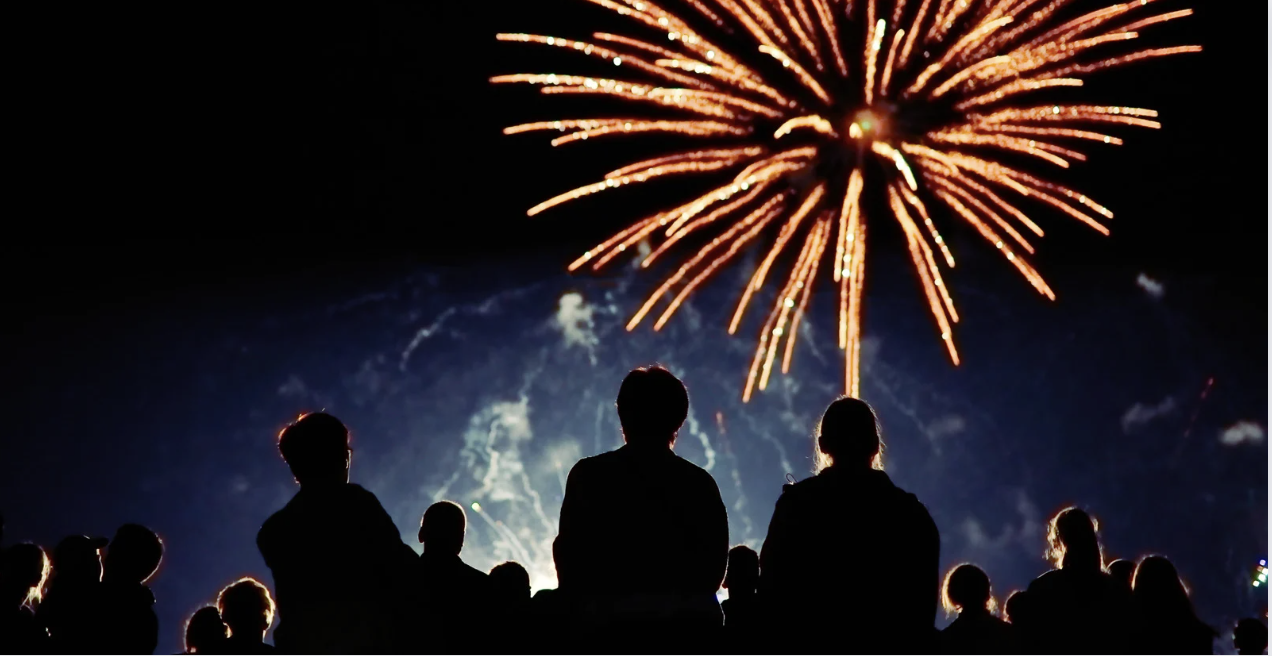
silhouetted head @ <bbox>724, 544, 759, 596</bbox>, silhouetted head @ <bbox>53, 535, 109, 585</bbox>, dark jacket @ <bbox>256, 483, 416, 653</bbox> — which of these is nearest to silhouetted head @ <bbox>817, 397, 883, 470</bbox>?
silhouetted head @ <bbox>724, 544, 759, 596</bbox>

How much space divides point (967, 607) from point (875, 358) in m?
12.8

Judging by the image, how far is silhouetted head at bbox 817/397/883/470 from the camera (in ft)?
9.11

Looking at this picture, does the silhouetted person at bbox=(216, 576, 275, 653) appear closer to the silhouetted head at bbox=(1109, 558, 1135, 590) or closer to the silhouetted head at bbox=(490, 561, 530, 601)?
the silhouetted head at bbox=(490, 561, 530, 601)

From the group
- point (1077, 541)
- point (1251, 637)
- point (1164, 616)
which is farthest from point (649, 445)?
point (1251, 637)

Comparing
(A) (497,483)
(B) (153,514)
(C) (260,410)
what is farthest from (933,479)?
(B) (153,514)

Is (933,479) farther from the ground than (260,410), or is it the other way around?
(260,410)

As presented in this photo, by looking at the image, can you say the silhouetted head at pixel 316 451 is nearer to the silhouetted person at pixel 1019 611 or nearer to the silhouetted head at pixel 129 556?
the silhouetted head at pixel 129 556

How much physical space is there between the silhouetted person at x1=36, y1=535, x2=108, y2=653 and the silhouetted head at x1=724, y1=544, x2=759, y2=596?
2.19m

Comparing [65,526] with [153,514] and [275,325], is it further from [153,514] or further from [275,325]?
[275,325]

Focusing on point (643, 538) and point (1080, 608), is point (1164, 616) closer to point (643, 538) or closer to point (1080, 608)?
point (1080, 608)

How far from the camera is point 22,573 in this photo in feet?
12.6

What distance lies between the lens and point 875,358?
1636 centimetres

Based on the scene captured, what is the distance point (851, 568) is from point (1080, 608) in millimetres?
1131

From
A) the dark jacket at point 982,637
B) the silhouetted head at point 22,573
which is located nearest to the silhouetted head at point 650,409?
the dark jacket at point 982,637
